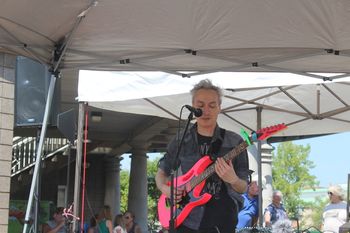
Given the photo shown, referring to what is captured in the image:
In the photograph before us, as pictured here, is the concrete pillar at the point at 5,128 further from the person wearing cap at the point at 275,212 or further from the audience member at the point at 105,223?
the person wearing cap at the point at 275,212

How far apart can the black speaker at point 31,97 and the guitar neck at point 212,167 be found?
425 cm

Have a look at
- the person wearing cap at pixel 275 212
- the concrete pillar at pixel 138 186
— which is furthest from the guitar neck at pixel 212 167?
the concrete pillar at pixel 138 186

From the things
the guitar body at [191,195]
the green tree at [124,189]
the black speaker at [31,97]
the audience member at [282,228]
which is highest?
the black speaker at [31,97]

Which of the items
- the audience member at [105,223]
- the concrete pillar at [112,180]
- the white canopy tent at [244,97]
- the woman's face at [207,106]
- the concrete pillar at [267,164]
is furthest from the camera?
the concrete pillar at [112,180]

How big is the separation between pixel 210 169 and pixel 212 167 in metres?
0.02

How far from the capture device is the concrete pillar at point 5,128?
25.3 ft

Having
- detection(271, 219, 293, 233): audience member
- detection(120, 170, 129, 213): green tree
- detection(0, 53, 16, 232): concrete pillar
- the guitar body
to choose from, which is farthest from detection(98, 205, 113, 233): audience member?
detection(120, 170, 129, 213): green tree

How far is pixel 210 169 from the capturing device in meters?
3.39

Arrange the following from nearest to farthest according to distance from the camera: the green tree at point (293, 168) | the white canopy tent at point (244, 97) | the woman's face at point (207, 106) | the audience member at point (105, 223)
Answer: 1. the woman's face at point (207, 106)
2. the white canopy tent at point (244, 97)
3. the audience member at point (105, 223)
4. the green tree at point (293, 168)

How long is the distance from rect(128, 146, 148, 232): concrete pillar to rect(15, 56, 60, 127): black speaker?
12326mm

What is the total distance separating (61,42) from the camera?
4.52 metres

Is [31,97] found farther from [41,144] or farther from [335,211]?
[335,211]

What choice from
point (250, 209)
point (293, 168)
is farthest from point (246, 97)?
point (293, 168)

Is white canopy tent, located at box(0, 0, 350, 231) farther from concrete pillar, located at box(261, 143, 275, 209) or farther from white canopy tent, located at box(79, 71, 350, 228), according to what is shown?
concrete pillar, located at box(261, 143, 275, 209)
